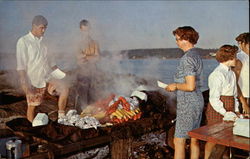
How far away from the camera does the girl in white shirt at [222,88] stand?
3424 mm

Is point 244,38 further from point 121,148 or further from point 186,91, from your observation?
point 121,148

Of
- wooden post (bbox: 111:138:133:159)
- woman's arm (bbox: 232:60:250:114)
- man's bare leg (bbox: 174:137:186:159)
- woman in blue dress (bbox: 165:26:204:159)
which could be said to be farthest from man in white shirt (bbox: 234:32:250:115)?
wooden post (bbox: 111:138:133:159)

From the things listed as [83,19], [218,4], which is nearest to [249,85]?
[218,4]

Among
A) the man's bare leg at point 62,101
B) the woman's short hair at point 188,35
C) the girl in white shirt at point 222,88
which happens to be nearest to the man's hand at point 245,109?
the girl in white shirt at point 222,88

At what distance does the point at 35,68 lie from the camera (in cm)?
397

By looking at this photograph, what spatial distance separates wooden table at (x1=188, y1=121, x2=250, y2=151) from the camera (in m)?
2.56

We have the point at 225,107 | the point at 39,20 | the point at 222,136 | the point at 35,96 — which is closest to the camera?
the point at 222,136

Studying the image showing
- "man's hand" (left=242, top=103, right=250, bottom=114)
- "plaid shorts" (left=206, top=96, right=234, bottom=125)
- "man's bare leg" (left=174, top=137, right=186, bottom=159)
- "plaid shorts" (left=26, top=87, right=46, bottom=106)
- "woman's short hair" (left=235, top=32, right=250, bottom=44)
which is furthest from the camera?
"man's hand" (left=242, top=103, right=250, bottom=114)

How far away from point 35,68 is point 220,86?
7.25 ft

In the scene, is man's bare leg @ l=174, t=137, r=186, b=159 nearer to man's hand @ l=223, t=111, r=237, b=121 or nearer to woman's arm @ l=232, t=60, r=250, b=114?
man's hand @ l=223, t=111, r=237, b=121

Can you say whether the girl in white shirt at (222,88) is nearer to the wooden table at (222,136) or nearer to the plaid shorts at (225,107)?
the plaid shorts at (225,107)

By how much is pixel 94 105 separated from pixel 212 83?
67.9 inches

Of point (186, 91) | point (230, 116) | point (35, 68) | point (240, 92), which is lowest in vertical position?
point (230, 116)

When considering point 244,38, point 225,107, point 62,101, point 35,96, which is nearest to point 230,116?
point 225,107
